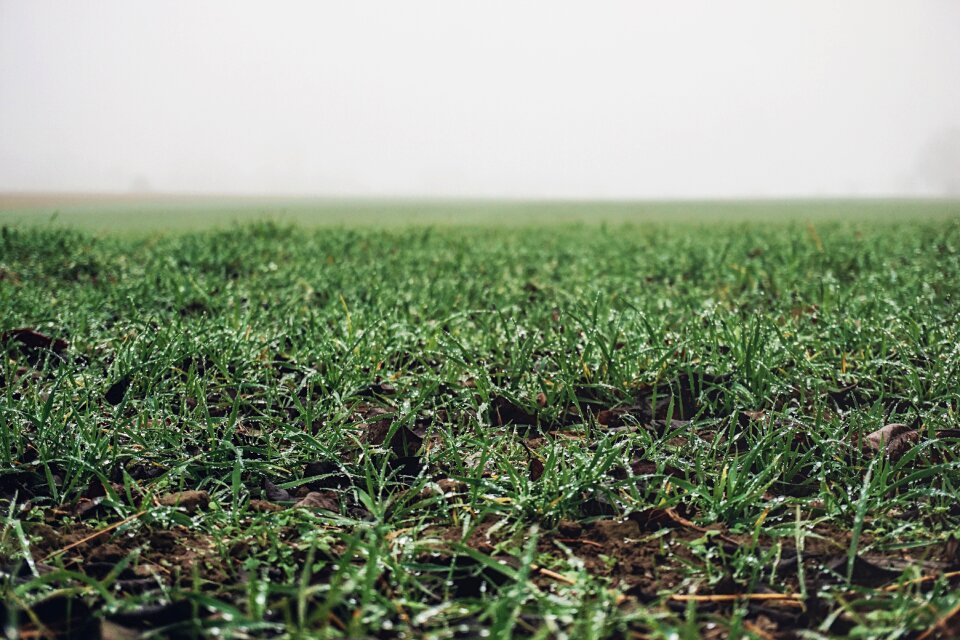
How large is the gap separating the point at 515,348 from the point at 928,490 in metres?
1.17

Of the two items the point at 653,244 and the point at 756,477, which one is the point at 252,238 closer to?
the point at 653,244

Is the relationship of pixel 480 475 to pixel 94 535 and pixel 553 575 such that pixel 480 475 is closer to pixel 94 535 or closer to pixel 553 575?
pixel 553 575

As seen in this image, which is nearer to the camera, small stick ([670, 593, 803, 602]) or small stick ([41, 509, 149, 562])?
small stick ([670, 593, 803, 602])

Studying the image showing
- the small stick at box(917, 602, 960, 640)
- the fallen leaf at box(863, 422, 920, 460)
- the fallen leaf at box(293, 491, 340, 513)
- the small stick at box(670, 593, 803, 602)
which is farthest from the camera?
the fallen leaf at box(863, 422, 920, 460)

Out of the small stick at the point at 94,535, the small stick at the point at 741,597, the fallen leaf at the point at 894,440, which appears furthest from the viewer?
the fallen leaf at the point at 894,440

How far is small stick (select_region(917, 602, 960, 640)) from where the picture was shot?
1092 mm

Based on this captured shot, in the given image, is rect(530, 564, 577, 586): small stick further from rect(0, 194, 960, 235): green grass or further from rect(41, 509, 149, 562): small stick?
rect(0, 194, 960, 235): green grass

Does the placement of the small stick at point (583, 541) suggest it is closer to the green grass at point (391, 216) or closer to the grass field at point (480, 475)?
the grass field at point (480, 475)

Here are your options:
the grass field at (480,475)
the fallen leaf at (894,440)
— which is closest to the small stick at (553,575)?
the grass field at (480,475)

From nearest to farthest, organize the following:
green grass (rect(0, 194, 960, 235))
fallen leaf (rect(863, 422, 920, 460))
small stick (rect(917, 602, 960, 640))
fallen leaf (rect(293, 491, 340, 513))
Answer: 1. small stick (rect(917, 602, 960, 640))
2. fallen leaf (rect(293, 491, 340, 513))
3. fallen leaf (rect(863, 422, 920, 460))
4. green grass (rect(0, 194, 960, 235))

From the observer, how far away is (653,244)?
612 centimetres

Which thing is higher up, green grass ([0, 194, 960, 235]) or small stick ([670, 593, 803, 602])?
green grass ([0, 194, 960, 235])

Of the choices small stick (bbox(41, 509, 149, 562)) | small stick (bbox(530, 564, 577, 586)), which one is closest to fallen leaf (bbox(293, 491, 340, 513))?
small stick (bbox(41, 509, 149, 562))

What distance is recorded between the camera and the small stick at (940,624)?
1092 millimetres
